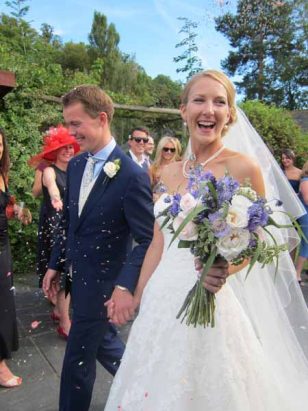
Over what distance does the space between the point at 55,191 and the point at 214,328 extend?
2460 mm

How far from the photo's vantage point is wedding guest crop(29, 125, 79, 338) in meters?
3.98

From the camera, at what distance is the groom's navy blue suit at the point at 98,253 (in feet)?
7.63

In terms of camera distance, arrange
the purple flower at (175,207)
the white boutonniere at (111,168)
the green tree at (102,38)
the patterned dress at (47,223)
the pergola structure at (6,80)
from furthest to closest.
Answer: the green tree at (102,38) < the pergola structure at (6,80) < the patterned dress at (47,223) < the white boutonniere at (111,168) < the purple flower at (175,207)

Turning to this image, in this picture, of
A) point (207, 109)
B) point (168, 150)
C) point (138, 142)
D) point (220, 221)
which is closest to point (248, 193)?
point (220, 221)

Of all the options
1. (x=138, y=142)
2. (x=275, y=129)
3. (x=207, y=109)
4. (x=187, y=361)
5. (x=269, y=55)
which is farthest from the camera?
(x=269, y=55)

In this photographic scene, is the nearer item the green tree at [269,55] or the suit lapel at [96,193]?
the suit lapel at [96,193]

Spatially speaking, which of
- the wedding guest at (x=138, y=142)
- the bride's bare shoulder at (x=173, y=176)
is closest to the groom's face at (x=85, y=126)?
the bride's bare shoulder at (x=173, y=176)

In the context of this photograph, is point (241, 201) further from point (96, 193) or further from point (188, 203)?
point (96, 193)

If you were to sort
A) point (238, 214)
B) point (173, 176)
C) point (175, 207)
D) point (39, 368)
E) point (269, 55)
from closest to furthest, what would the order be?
point (238, 214) → point (175, 207) → point (173, 176) → point (39, 368) → point (269, 55)

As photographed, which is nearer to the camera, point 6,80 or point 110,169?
Answer: point 110,169

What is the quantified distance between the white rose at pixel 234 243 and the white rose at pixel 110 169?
96 centimetres

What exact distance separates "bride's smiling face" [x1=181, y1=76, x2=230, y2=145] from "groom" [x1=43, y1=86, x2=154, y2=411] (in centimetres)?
49

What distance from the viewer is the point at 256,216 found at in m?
1.56

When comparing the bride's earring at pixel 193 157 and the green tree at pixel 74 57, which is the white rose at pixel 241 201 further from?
the green tree at pixel 74 57
